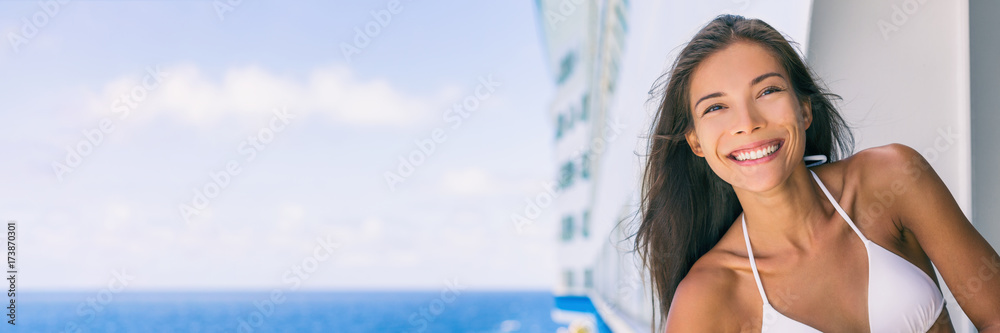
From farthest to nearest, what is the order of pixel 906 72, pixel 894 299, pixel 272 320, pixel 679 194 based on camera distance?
pixel 272 320
pixel 906 72
pixel 679 194
pixel 894 299

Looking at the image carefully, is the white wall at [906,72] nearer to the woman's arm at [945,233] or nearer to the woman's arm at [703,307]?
the woman's arm at [945,233]

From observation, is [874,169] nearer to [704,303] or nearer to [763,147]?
[763,147]

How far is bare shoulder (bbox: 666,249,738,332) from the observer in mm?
1604

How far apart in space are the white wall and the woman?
30.5 inches

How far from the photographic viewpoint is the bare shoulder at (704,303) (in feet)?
5.26

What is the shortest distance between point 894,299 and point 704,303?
1.35 feet

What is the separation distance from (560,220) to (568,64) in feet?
20.6

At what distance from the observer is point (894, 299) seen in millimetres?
1535

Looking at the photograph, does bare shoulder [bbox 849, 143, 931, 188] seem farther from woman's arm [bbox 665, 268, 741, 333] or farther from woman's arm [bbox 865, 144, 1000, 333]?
woman's arm [bbox 665, 268, 741, 333]

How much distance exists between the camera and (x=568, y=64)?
24.4 m

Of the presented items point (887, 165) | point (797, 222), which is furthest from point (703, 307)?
point (887, 165)

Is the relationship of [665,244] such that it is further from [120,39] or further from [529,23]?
[120,39]

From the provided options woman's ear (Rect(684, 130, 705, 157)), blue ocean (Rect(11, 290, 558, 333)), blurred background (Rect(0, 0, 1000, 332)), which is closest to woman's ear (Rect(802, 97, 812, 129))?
woman's ear (Rect(684, 130, 705, 157))

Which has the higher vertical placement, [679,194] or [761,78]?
[761,78]
